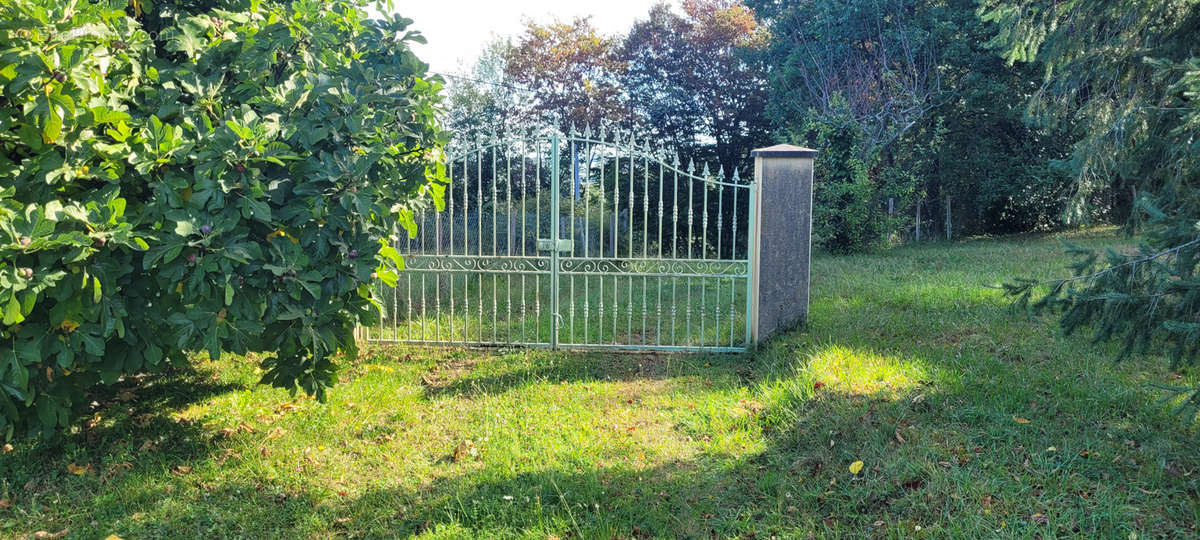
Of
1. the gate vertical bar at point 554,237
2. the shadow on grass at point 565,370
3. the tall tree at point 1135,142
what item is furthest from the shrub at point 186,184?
the tall tree at point 1135,142

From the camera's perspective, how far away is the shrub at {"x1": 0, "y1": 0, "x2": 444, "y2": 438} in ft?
10.3

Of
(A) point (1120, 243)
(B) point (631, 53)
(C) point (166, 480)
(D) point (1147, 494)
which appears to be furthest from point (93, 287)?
(B) point (631, 53)

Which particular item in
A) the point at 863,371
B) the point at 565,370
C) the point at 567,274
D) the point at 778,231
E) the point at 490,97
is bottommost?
the point at 565,370

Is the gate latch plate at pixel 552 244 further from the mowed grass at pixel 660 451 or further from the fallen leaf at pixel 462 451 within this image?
the fallen leaf at pixel 462 451

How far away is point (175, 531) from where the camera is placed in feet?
11.7

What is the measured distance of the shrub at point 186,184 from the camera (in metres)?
3.15

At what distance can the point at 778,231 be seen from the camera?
647cm

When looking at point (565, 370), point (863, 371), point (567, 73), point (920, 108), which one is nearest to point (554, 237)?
point (565, 370)

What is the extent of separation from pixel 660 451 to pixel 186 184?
2.92 metres

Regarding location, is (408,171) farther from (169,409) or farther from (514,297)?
(514,297)

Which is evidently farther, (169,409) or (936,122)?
(936,122)

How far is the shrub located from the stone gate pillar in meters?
3.33

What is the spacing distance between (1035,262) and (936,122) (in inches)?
295

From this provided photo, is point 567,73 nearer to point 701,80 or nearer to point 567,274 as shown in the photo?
point 701,80
